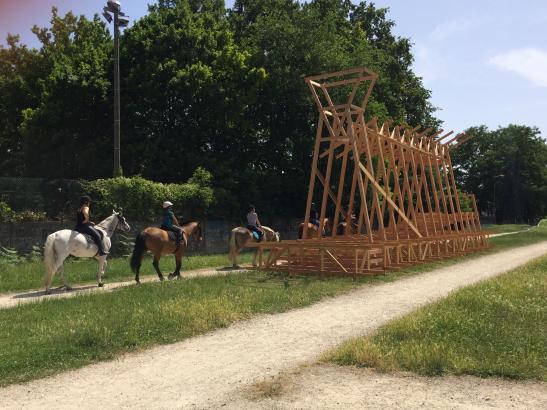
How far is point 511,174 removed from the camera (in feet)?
292

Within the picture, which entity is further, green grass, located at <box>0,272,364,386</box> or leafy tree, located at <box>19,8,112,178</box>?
leafy tree, located at <box>19,8,112,178</box>

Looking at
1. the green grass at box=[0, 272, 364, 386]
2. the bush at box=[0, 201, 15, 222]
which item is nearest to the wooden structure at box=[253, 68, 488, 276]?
the green grass at box=[0, 272, 364, 386]

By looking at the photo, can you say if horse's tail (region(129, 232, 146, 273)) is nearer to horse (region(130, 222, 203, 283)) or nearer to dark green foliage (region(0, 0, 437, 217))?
horse (region(130, 222, 203, 283))

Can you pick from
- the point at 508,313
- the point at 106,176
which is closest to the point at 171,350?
the point at 508,313

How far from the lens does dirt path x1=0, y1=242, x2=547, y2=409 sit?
219 inches

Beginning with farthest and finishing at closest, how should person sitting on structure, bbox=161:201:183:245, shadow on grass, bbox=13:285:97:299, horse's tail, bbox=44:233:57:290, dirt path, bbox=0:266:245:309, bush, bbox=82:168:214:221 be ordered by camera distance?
bush, bbox=82:168:214:221 < person sitting on structure, bbox=161:201:183:245 < horse's tail, bbox=44:233:57:290 < shadow on grass, bbox=13:285:97:299 < dirt path, bbox=0:266:245:309

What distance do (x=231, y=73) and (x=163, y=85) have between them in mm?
4088

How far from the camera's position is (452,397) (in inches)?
215

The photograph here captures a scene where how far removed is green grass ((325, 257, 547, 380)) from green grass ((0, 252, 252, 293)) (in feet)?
33.3

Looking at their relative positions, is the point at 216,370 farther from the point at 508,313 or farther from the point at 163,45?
the point at 163,45

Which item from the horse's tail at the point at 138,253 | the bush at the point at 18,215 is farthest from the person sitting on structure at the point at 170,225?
the bush at the point at 18,215

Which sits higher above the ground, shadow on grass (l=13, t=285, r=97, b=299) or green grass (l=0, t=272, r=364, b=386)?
shadow on grass (l=13, t=285, r=97, b=299)

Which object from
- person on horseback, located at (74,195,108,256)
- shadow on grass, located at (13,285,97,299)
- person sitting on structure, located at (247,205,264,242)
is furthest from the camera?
person sitting on structure, located at (247,205,264,242)

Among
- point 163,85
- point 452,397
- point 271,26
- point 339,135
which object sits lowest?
point 452,397
